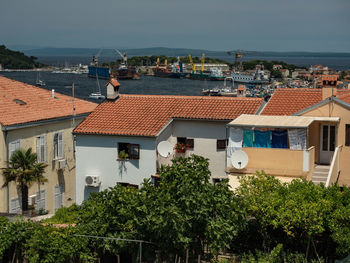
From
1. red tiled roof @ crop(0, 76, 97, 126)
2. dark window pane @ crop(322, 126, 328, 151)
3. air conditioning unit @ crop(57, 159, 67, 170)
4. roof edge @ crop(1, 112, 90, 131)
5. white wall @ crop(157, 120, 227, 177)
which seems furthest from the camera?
air conditioning unit @ crop(57, 159, 67, 170)

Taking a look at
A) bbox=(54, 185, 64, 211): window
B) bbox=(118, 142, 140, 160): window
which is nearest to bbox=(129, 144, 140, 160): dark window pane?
bbox=(118, 142, 140, 160): window

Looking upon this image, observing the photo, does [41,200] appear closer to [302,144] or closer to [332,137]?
[302,144]

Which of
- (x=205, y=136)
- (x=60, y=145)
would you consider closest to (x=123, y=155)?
(x=205, y=136)

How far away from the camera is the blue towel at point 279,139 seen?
21172 mm

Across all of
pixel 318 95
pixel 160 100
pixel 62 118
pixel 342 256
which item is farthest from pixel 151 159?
pixel 342 256

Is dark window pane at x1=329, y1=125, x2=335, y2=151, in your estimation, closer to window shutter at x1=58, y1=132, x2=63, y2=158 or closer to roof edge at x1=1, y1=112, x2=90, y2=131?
roof edge at x1=1, y1=112, x2=90, y2=131

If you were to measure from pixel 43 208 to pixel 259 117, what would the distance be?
11.0m

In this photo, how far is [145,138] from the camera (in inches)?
969

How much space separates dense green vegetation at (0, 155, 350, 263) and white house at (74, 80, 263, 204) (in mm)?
7353

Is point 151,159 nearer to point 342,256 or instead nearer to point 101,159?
point 101,159

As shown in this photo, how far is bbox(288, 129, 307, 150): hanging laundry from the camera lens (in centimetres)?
2066

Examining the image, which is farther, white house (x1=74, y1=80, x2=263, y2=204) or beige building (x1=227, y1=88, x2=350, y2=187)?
white house (x1=74, y1=80, x2=263, y2=204)

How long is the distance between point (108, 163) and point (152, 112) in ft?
10.3

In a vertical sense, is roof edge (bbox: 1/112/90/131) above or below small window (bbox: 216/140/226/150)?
above
